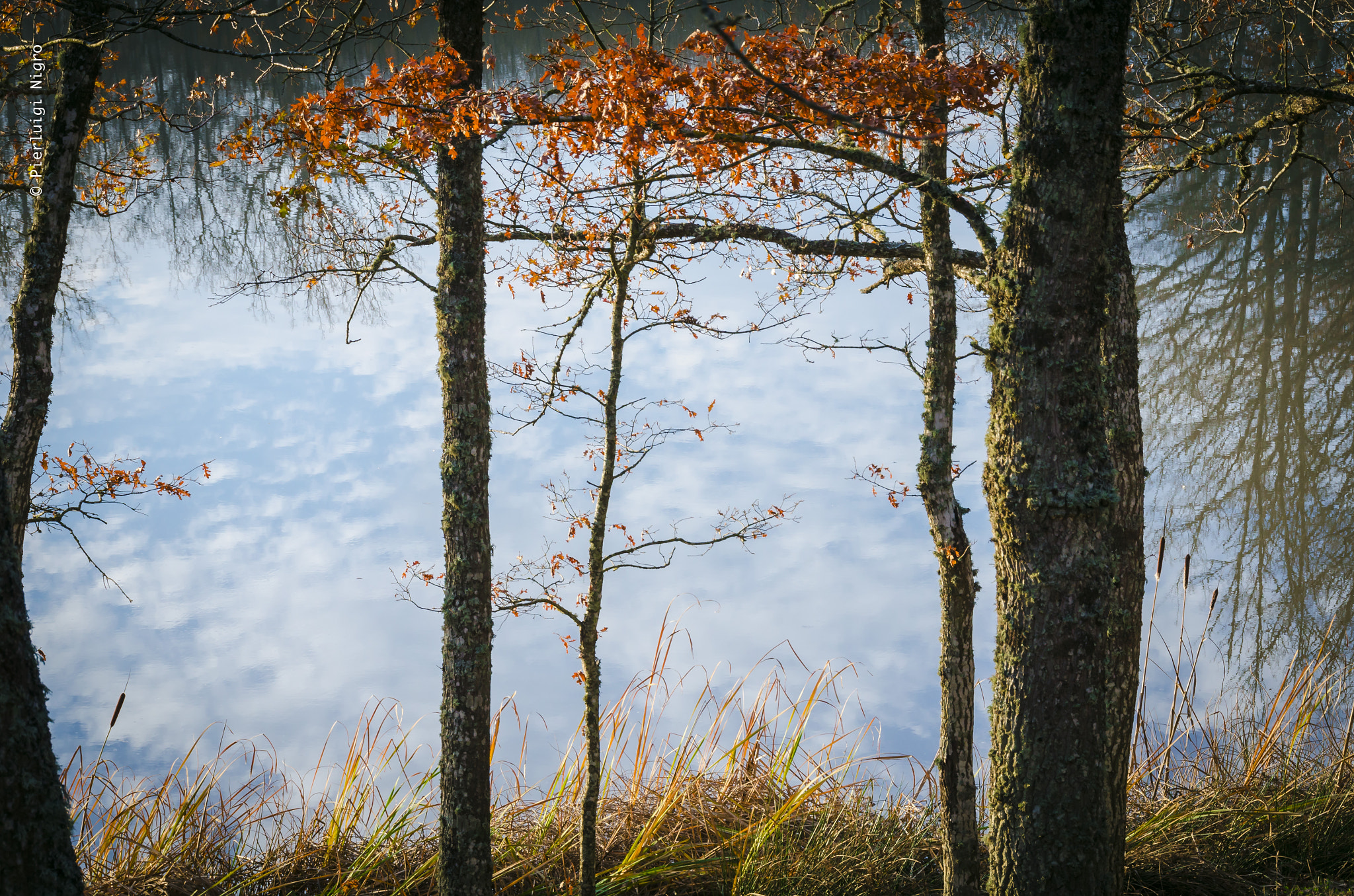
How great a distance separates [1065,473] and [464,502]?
275cm

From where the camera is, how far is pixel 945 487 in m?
4.89

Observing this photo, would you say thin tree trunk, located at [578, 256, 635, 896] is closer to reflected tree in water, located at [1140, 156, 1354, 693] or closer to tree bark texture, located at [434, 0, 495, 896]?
tree bark texture, located at [434, 0, 495, 896]

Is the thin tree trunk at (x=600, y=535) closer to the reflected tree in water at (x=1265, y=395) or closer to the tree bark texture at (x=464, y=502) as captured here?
the tree bark texture at (x=464, y=502)

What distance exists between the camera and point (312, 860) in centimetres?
470

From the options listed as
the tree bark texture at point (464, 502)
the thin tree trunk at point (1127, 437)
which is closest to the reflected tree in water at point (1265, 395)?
Result: the thin tree trunk at point (1127, 437)

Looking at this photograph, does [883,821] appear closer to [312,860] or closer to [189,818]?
[312,860]

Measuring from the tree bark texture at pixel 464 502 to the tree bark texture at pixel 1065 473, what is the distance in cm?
248

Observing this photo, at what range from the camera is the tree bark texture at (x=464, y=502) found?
4.20m

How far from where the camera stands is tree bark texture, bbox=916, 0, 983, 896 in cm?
482

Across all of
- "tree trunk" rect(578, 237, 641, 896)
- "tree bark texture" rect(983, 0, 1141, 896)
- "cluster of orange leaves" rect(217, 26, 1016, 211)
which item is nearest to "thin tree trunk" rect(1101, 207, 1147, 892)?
"tree bark texture" rect(983, 0, 1141, 896)

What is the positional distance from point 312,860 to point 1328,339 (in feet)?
52.5

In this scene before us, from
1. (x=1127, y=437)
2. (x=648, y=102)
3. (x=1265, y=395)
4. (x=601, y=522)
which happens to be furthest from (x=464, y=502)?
Result: (x=1265, y=395)

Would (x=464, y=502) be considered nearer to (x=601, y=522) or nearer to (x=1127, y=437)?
(x=601, y=522)

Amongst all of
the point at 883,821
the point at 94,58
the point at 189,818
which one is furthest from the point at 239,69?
the point at 883,821
